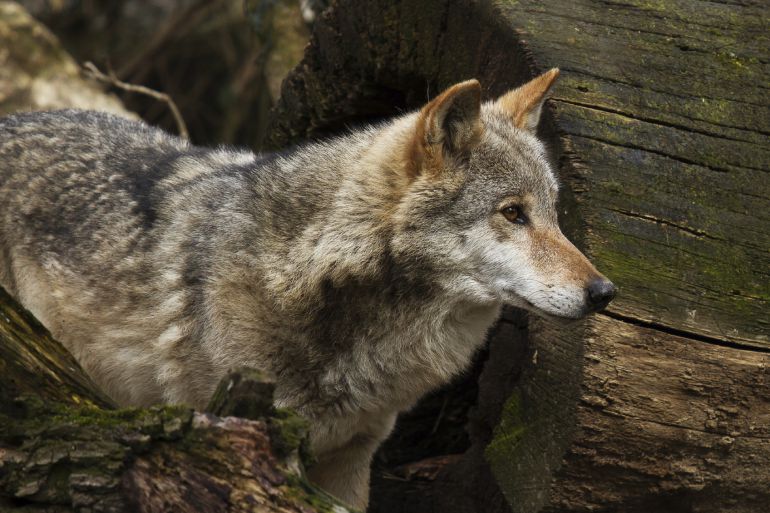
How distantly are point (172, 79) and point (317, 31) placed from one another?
8.32 metres

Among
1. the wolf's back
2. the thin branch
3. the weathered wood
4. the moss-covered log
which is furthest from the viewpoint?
the thin branch

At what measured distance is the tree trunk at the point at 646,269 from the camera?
4.41 metres

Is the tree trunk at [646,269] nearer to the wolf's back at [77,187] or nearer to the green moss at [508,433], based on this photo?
the green moss at [508,433]

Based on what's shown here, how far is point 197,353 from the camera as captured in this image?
4.92 metres

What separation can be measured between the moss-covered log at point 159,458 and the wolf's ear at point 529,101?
216 cm

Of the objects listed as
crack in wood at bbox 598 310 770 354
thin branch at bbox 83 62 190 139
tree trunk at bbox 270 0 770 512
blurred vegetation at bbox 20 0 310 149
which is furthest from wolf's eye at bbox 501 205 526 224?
blurred vegetation at bbox 20 0 310 149

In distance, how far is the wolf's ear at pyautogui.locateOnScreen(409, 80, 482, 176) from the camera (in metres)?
4.47

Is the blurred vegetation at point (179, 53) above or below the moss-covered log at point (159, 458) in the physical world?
below

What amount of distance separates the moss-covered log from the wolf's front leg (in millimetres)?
1907

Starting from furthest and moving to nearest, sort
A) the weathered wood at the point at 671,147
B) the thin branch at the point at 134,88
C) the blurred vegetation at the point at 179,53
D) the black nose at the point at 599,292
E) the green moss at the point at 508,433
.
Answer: the blurred vegetation at the point at 179,53
the thin branch at the point at 134,88
the green moss at the point at 508,433
the weathered wood at the point at 671,147
the black nose at the point at 599,292

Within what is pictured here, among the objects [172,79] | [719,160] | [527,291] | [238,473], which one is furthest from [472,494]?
[172,79]

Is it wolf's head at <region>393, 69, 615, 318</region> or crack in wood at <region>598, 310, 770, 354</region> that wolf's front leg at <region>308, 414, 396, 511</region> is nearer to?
wolf's head at <region>393, 69, 615, 318</region>

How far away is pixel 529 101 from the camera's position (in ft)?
15.4

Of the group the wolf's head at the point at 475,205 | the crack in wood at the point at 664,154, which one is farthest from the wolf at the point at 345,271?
the crack in wood at the point at 664,154
